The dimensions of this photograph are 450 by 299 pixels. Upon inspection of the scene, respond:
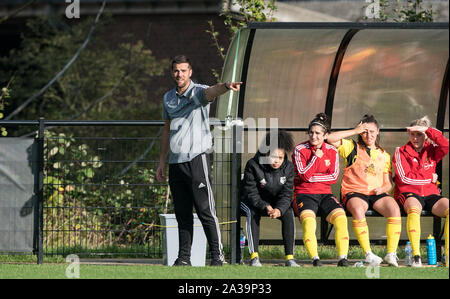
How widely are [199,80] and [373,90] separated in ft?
27.7

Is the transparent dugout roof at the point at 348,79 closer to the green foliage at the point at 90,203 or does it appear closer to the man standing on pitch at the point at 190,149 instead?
the green foliage at the point at 90,203

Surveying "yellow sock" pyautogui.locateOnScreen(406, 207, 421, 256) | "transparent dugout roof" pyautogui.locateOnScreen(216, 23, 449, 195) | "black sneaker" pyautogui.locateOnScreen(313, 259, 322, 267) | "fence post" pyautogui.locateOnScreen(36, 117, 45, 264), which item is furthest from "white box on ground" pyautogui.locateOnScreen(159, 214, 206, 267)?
"yellow sock" pyautogui.locateOnScreen(406, 207, 421, 256)

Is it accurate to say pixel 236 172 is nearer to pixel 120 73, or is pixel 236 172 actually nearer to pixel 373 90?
pixel 373 90

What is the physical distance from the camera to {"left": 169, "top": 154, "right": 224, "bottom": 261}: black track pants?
7516 mm

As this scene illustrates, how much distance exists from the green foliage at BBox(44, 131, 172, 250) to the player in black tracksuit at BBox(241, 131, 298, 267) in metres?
1.17

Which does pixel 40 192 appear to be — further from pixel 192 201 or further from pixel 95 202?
pixel 192 201

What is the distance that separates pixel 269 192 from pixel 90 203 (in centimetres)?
244

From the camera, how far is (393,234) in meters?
7.96

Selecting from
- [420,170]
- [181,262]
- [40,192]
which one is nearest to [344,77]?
[420,170]

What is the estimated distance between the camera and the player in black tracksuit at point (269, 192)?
8.02m

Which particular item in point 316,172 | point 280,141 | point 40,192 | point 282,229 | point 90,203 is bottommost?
point 282,229

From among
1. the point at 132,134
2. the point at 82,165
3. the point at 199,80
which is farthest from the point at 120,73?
the point at 82,165

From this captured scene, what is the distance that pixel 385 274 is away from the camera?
22.4 feet

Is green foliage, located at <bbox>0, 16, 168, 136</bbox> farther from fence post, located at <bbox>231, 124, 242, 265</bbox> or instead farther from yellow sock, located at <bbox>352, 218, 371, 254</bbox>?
yellow sock, located at <bbox>352, 218, 371, 254</bbox>
